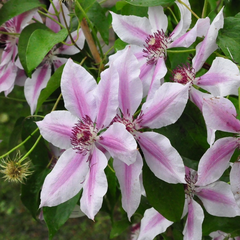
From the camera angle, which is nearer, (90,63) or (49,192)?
(49,192)

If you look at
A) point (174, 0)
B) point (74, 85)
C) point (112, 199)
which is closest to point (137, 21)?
point (174, 0)

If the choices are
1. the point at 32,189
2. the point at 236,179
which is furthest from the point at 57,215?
the point at 236,179

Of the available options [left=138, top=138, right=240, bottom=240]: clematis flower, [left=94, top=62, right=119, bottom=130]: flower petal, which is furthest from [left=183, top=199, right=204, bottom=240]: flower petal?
[left=94, top=62, right=119, bottom=130]: flower petal

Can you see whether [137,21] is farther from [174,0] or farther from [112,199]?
[112,199]

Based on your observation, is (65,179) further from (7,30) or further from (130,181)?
(7,30)

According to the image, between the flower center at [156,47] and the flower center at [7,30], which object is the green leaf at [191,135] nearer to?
the flower center at [156,47]

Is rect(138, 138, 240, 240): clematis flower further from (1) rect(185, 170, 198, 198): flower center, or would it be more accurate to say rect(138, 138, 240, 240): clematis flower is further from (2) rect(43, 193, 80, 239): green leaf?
(2) rect(43, 193, 80, 239): green leaf
